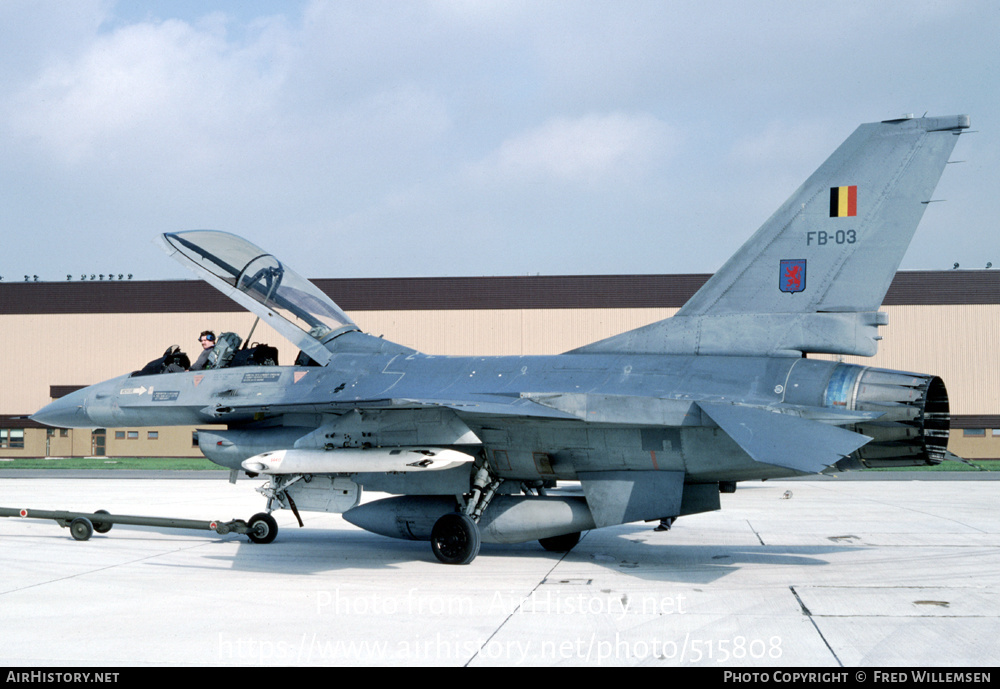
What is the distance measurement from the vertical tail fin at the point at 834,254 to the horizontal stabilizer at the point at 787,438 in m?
1.23

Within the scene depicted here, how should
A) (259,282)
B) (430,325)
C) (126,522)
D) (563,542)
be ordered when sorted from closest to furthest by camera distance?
(563,542)
(126,522)
(259,282)
(430,325)

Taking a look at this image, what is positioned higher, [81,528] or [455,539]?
[455,539]

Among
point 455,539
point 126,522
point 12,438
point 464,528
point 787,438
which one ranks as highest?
point 787,438

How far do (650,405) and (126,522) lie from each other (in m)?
6.90

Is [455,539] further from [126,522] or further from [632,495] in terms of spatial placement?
[126,522]

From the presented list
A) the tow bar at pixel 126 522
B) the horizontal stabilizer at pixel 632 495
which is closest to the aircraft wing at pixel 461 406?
the horizontal stabilizer at pixel 632 495

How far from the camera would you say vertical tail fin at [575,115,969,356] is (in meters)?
8.26

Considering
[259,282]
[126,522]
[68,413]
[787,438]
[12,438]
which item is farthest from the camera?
[12,438]

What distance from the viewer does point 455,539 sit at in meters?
9.32

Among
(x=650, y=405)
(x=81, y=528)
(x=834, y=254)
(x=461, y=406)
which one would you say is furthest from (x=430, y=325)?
(x=834, y=254)

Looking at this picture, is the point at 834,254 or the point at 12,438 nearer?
the point at 834,254

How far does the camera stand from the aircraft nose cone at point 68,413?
11.4 meters
